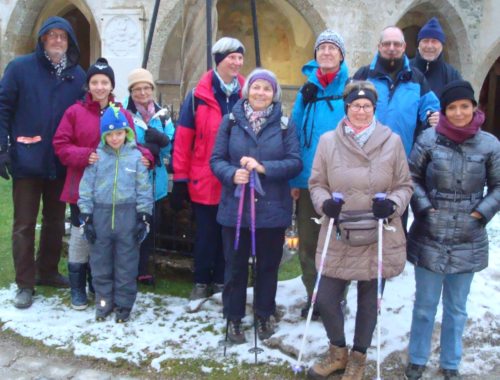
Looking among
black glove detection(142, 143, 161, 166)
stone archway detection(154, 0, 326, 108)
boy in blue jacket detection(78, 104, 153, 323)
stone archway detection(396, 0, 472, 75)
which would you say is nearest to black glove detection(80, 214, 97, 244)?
boy in blue jacket detection(78, 104, 153, 323)

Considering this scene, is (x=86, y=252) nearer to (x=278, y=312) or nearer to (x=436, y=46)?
(x=278, y=312)

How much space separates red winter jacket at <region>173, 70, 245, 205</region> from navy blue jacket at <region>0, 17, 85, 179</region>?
995 mm

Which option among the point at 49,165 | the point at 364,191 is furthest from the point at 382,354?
the point at 49,165

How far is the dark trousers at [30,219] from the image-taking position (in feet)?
14.2

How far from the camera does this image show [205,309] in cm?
434

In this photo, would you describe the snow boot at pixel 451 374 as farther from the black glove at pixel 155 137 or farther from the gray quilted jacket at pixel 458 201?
the black glove at pixel 155 137

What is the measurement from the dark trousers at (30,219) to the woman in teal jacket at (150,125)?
0.77 meters

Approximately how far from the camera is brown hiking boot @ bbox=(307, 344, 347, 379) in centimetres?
333

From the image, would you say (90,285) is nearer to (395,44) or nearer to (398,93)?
(398,93)

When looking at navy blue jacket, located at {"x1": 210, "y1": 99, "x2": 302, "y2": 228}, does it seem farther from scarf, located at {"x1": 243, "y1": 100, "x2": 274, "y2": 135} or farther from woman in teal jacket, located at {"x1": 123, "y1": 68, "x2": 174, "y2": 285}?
woman in teal jacket, located at {"x1": 123, "y1": 68, "x2": 174, "y2": 285}

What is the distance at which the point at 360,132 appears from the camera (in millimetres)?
3164

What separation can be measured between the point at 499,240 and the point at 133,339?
4.20 metres

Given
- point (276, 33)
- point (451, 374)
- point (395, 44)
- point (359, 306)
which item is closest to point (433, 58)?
point (395, 44)

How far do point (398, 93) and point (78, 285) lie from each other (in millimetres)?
2796
